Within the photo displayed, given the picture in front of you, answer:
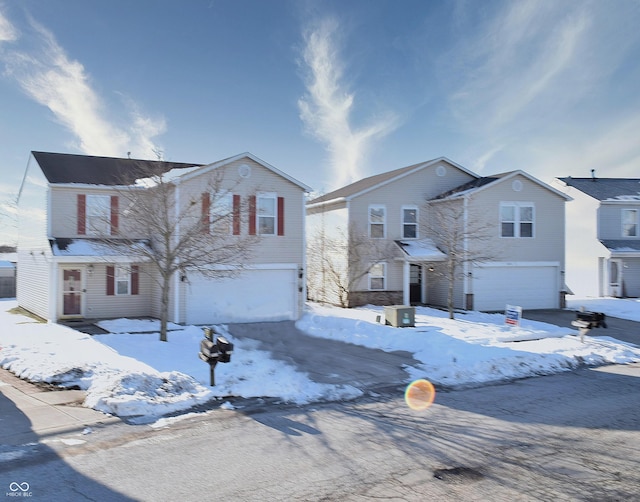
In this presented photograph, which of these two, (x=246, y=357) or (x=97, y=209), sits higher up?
(x=97, y=209)

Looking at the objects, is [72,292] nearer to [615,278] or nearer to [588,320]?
[588,320]

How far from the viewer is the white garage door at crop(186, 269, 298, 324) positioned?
62.8 feet

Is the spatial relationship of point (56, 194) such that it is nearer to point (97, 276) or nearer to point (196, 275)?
point (97, 276)

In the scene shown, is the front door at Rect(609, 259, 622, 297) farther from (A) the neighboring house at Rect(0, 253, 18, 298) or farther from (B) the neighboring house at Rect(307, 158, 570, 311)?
(A) the neighboring house at Rect(0, 253, 18, 298)

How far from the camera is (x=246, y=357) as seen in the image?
12.9 m

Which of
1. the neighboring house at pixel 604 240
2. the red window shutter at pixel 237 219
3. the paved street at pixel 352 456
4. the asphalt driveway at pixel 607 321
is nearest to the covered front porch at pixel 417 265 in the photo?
the asphalt driveway at pixel 607 321

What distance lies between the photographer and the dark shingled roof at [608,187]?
31369 mm

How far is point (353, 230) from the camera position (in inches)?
977

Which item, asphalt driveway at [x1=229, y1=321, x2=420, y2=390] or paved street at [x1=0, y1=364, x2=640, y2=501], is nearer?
paved street at [x1=0, y1=364, x2=640, y2=501]

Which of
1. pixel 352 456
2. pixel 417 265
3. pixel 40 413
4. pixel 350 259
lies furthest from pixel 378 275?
pixel 352 456

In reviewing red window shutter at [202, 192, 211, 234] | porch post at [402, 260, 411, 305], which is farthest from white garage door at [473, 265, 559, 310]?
red window shutter at [202, 192, 211, 234]

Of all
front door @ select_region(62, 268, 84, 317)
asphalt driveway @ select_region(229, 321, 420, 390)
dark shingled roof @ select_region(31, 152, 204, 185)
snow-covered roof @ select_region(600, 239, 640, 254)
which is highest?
dark shingled roof @ select_region(31, 152, 204, 185)

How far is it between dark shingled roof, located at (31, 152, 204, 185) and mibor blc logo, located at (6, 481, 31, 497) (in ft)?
50.3

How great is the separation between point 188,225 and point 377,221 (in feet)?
33.1
